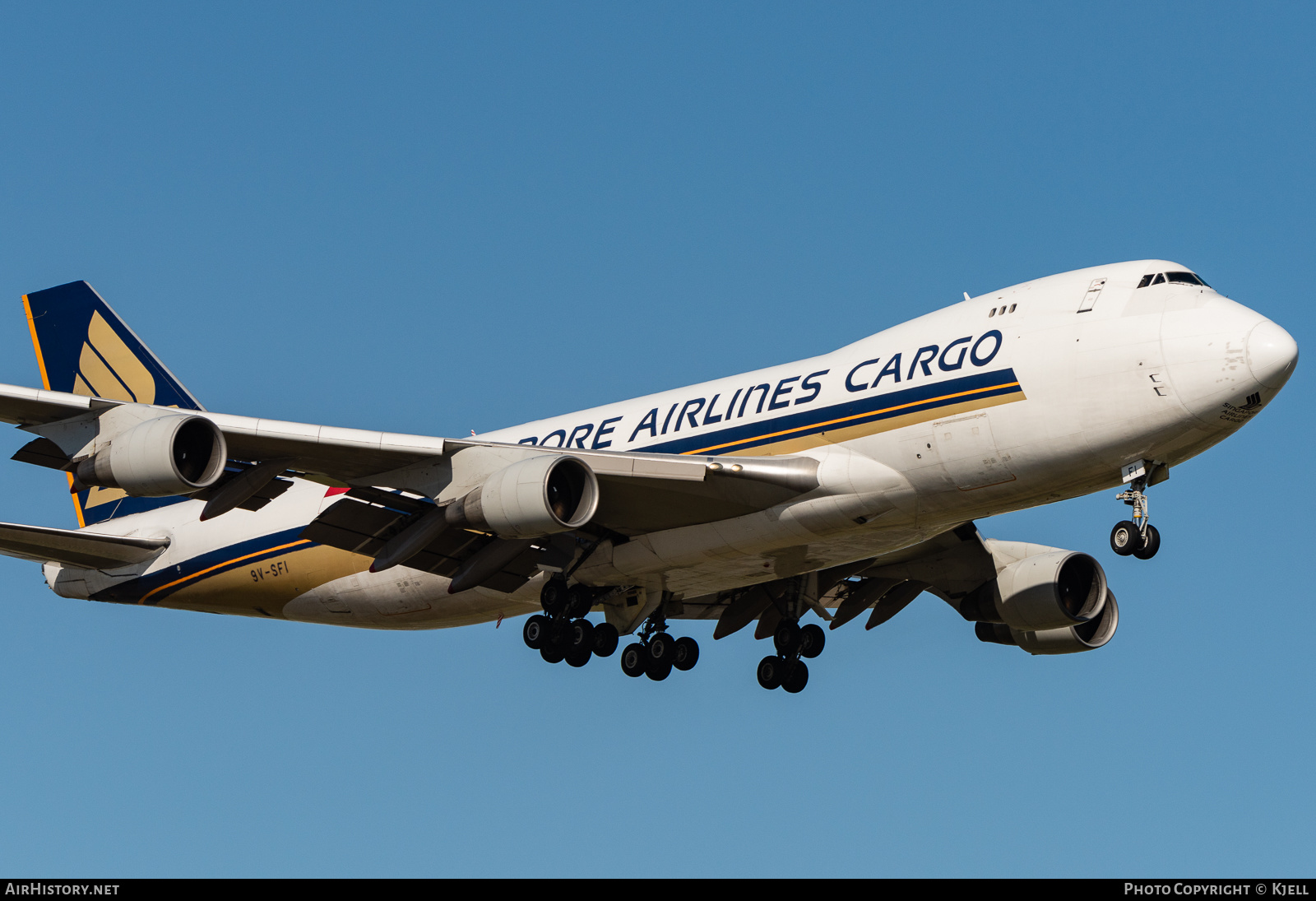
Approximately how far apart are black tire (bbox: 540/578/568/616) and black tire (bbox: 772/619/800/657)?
225 inches

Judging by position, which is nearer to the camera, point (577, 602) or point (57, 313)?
point (577, 602)

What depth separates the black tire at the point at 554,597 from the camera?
30.2m

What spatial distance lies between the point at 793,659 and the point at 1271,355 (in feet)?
42.5

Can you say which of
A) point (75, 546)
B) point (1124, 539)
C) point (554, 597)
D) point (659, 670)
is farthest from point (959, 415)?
point (75, 546)

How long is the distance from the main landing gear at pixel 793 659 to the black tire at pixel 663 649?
2107 millimetres

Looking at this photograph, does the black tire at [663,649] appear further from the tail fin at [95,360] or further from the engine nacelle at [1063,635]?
the tail fin at [95,360]

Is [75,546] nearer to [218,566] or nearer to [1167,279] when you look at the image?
[218,566]

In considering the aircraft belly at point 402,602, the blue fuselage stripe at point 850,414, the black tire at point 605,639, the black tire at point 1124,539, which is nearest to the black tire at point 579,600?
the black tire at point 605,639

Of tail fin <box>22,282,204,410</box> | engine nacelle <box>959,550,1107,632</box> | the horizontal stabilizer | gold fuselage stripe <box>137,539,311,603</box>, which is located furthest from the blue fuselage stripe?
tail fin <box>22,282,204,410</box>

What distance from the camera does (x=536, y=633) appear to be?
100 feet

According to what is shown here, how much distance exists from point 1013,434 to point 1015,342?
1.65 m
